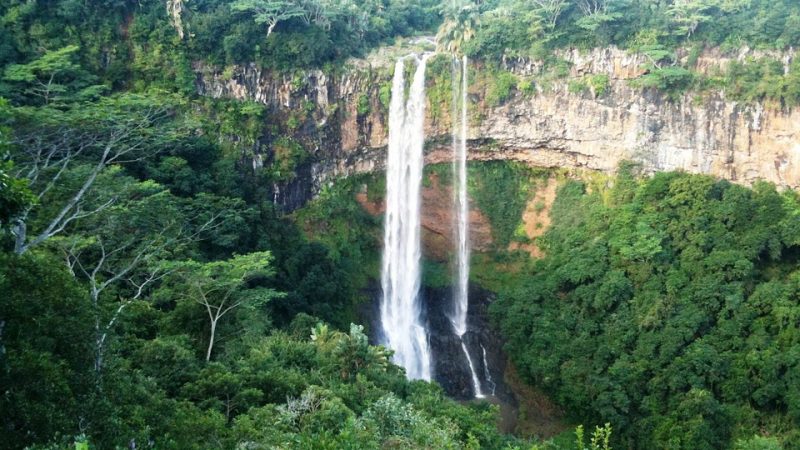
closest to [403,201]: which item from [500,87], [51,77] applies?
[500,87]

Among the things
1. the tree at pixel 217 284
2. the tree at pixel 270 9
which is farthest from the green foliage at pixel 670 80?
the tree at pixel 217 284

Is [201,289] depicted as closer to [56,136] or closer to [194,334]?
[194,334]

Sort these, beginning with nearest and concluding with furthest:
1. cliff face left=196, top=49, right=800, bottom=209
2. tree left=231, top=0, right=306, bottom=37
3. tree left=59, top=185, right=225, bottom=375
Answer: tree left=59, top=185, right=225, bottom=375 < cliff face left=196, top=49, right=800, bottom=209 < tree left=231, top=0, right=306, bottom=37

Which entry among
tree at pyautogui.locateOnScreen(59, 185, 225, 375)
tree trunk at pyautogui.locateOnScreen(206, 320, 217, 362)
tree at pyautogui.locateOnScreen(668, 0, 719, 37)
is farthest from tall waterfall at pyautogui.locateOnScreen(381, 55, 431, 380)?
tree trunk at pyautogui.locateOnScreen(206, 320, 217, 362)

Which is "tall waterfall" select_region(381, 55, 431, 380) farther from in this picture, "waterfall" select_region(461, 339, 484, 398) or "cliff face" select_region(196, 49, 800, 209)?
"waterfall" select_region(461, 339, 484, 398)

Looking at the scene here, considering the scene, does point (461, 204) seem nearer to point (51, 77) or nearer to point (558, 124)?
point (558, 124)

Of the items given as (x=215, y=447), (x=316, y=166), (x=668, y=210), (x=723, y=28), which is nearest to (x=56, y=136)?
(x=215, y=447)
